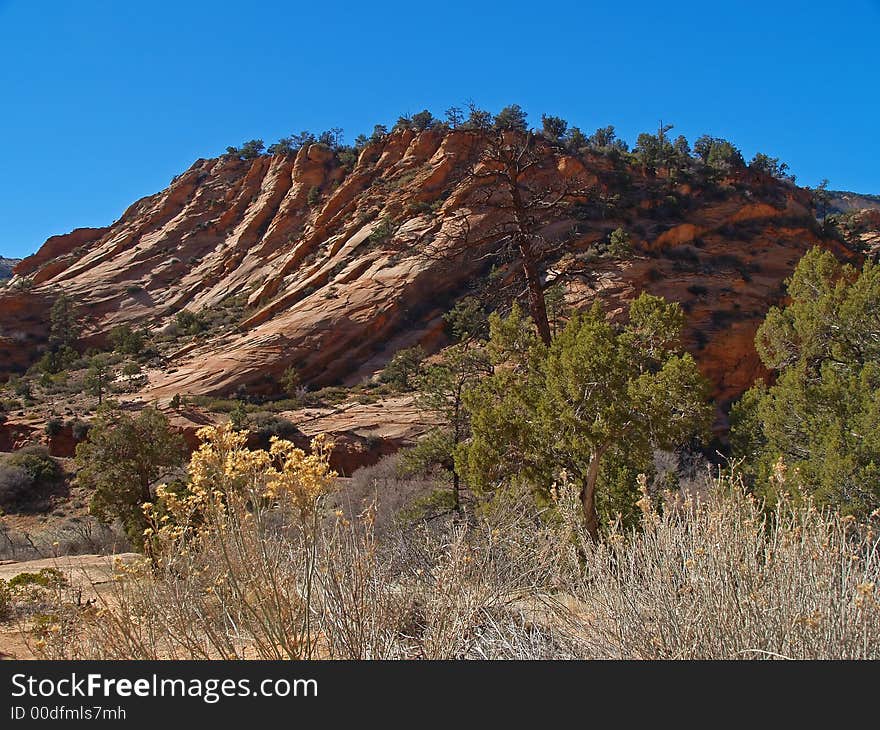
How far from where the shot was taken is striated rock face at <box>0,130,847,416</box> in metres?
26.1

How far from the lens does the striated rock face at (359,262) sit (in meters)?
26.1

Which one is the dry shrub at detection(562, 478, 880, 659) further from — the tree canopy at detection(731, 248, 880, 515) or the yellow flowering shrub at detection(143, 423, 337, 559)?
the tree canopy at detection(731, 248, 880, 515)

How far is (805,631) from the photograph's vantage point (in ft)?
7.95

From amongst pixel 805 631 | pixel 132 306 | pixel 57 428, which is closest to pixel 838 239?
pixel 805 631

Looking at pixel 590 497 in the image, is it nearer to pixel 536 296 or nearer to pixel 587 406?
pixel 587 406

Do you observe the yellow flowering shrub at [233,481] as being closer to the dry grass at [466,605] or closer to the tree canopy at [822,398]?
the dry grass at [466,605]

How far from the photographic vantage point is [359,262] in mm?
33344

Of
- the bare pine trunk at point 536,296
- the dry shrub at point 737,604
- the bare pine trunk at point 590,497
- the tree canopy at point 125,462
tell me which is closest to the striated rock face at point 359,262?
the bare pine trunk at point 536,296

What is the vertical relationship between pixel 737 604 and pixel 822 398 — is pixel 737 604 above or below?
below

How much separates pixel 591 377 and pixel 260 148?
195ft

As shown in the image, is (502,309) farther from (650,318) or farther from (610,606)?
(610,606)

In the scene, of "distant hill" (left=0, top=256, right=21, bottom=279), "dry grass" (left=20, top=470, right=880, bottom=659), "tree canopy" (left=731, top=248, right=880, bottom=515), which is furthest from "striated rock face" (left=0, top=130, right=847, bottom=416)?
"distant hill" (left=0, top=256, right=21, bottom=279)

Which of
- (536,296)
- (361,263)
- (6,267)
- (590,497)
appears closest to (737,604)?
(590,497)

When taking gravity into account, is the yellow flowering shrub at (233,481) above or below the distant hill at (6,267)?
below
